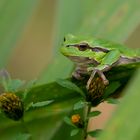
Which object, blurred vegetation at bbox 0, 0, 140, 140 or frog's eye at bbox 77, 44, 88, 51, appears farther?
frog's eye at bbox 77, 44, 88, 51

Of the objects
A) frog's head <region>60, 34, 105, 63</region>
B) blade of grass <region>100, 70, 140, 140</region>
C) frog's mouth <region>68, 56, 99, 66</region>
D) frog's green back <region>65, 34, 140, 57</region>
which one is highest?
blade of grass <region>100, 70, 140, 140</region>

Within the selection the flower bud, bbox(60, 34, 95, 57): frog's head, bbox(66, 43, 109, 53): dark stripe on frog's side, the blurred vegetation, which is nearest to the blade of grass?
the blurred vegetation

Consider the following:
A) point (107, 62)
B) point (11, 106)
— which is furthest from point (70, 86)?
point (107, 62)

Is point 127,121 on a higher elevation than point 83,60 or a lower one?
higher

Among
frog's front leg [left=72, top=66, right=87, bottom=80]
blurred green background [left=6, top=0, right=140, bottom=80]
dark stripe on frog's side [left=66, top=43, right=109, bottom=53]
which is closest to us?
frog's front leg [left=72, top=66, right=87, bottom=80]

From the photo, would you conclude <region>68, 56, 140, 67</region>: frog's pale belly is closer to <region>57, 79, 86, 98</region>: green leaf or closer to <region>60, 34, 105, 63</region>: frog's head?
<region>60, 34, 105, 63</region>: frog's head

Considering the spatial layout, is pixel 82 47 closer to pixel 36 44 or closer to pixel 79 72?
pixel 79 72

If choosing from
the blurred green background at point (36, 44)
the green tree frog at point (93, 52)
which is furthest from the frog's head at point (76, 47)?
the blurred green background at point (36, 44)

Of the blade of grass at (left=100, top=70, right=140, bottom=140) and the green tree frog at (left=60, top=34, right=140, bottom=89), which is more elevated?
the blade of grass at (left=100, top=70, right=140, bottom=140)

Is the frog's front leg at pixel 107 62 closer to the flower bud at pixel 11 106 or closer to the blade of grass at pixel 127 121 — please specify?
the flower bud at pixel 11 106
